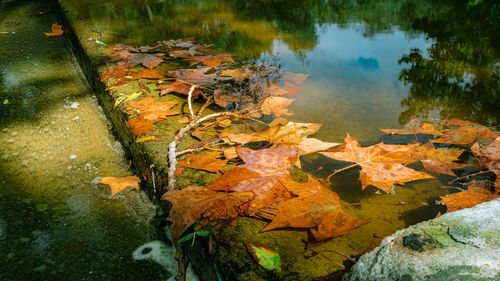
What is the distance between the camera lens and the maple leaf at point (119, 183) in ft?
4.20

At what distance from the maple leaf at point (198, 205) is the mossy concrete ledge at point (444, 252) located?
0.36 meters

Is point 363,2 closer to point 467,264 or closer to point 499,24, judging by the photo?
point 499,24

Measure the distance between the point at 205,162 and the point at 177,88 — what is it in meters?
0.63

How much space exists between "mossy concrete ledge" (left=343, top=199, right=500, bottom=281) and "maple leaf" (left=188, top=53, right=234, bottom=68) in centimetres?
146

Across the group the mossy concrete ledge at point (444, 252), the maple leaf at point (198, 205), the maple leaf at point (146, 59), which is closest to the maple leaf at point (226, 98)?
the maple leaf at point (146, 59)

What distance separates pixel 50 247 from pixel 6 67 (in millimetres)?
1834

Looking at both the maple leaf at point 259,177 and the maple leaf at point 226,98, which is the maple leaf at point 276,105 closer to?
the maple leaf at point 226,98

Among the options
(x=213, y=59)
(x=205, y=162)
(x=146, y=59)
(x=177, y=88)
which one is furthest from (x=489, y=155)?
(x=146, y=59)

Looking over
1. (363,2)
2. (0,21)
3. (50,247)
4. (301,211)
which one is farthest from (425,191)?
(0,21)

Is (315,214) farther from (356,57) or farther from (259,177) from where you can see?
(356,57)

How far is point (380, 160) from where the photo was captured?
108 cm

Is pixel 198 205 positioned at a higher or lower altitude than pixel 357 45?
lower

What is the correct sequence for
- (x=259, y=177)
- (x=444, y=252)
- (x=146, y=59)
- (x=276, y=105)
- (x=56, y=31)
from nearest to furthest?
(x=444, y=252), (x=259, y=177), (x=276, y=105), (x=146, y=59), (x=56, y=31)

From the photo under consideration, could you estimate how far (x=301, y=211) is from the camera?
2.79ft
